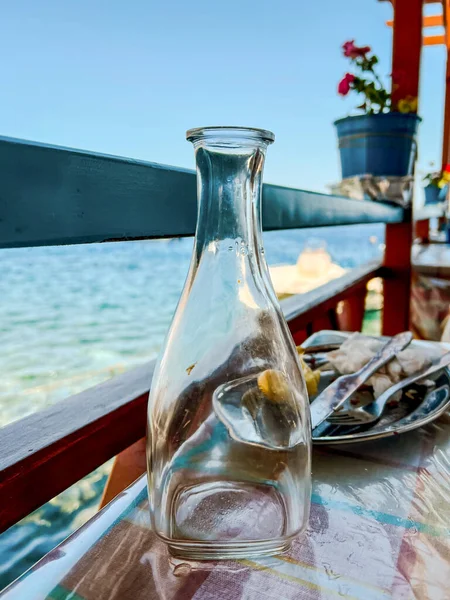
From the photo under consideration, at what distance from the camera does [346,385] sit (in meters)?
0.49

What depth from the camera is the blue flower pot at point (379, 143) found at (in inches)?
67.7

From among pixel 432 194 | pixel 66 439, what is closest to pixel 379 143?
pixel 66 439

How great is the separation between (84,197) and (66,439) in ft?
0.89

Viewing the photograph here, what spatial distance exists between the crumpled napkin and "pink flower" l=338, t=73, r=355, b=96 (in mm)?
1476

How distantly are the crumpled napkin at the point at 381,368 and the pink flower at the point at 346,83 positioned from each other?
1476 mm

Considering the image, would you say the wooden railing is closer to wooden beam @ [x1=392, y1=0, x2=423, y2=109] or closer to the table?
the table

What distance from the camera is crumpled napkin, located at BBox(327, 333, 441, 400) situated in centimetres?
54

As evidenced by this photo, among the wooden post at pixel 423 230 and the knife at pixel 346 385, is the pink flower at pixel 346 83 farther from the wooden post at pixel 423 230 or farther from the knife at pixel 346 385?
the wooden post at pixel 423 230

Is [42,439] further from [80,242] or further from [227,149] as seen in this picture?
[227,149]

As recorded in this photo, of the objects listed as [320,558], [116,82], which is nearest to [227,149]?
[320,558]

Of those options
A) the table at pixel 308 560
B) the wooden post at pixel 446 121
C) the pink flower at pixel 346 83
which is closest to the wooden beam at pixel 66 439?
the table at pixel 308 560

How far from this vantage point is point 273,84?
18500mm

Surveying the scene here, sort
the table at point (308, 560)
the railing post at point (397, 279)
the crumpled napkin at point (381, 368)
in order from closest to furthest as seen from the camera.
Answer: the table at point (308, 560) < the crumpled napkin at point (381, 368) < the railing post at point (397, 279)

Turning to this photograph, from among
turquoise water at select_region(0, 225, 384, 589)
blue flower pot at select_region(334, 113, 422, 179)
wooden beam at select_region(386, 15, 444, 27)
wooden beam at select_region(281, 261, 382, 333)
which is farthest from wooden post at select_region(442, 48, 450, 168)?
wooden beam at select_region(281, 261, 382, 333)
